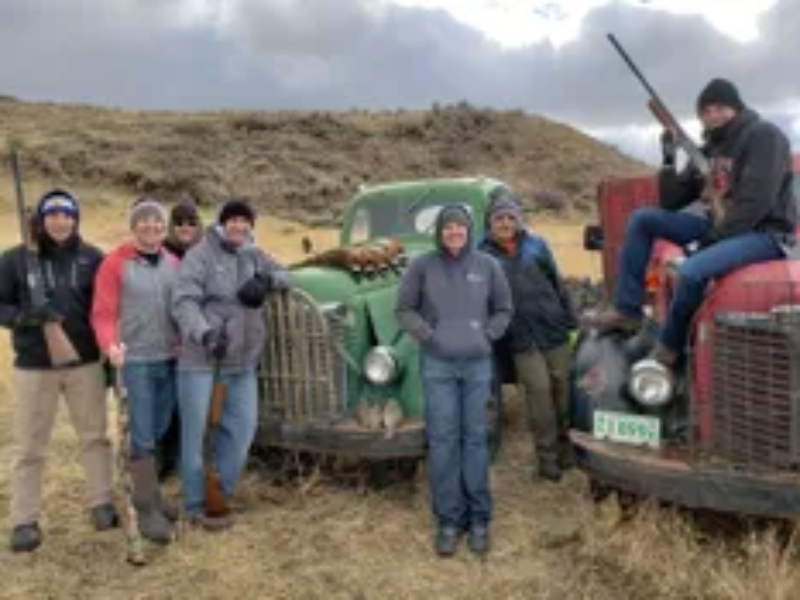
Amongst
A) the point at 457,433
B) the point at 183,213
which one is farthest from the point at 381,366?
the point at 183,213

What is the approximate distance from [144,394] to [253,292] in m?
0.84

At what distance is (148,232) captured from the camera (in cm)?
561

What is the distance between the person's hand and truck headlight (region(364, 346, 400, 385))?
145 cm

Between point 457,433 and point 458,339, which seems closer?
point 458,339

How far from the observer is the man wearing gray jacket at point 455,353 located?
5.37m

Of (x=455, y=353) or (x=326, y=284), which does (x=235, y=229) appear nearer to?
(x=326, y=284)

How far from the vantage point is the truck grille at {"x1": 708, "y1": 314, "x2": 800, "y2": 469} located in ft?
14.9

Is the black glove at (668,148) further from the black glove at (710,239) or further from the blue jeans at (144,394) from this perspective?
the blue jeans at (144,394)

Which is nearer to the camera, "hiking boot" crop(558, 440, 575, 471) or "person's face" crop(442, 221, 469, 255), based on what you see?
"person's face" crop(442, 221, 469, 255)

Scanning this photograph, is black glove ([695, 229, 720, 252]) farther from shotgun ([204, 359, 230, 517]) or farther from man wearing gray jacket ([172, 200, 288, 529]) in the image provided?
shotgun ([204, 359, 230, 517])

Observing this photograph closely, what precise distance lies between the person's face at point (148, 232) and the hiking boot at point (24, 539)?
170 centimetres

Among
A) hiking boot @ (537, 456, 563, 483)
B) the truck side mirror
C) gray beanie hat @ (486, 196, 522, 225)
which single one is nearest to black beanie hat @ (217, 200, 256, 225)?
gray beanie hat @ (486, 196, 522, 225)

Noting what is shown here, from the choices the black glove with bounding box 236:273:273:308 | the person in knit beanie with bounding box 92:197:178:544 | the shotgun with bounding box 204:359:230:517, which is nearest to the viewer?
the person in knit beanie with bounding box 92:197:178:544

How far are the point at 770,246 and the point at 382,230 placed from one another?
Result: 372cm
